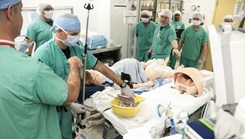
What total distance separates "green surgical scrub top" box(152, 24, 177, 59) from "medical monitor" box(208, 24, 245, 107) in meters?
2.44

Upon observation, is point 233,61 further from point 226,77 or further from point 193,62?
point 193,62

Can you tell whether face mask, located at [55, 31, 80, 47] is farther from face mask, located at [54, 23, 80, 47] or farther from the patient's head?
the patient's head

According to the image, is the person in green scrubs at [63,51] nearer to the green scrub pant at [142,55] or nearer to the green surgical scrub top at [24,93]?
the green surgical scrub top at [24,93]

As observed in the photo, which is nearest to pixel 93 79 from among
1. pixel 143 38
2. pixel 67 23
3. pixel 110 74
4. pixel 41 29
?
pixel 110 74

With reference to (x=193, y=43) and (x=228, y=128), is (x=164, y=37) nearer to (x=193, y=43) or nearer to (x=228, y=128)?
(x=193, y=43)

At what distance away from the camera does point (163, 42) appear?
3.19 metres

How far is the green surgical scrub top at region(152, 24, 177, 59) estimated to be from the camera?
10.3 feet

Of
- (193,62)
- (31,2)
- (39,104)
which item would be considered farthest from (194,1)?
(39,104)

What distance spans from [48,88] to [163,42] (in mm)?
2606

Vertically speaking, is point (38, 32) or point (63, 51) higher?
point (38, 32)

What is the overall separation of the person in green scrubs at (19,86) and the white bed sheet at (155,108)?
43 centimetres

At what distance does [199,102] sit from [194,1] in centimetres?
400

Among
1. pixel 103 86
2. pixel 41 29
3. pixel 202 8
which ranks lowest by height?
pixel 103 86

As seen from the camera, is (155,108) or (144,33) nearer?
(155,108)
